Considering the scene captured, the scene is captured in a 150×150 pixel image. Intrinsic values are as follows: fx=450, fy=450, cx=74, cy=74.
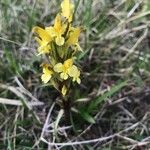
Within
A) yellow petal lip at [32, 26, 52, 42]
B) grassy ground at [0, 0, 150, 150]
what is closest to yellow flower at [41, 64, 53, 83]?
yellow petal lip at [32, 26, 52, 42]

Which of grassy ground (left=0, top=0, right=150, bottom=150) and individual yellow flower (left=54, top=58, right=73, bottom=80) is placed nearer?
individual yellow flower (left=54, top=58, right=73, bottom=80)

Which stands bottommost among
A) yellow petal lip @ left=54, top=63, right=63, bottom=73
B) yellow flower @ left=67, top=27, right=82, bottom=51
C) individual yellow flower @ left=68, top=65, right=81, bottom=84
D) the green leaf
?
the green leaf

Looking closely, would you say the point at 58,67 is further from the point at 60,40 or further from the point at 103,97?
the point at 103,97

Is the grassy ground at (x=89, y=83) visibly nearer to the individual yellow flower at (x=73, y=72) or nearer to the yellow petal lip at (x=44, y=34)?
the individual yellow flower at (x=73, y=72)

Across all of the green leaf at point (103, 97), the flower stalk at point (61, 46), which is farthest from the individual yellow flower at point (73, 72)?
the green leaf at point (103, 97)

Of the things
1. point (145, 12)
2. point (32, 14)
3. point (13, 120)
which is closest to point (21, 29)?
point (32, 14)

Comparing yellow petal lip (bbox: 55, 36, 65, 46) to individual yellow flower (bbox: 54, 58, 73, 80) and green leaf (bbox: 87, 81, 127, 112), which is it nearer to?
individual yellow flower (bbox: 54, 58, 73, 80)

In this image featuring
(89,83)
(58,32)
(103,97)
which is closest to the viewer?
(58,32)

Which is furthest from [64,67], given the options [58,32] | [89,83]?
[89,83]
